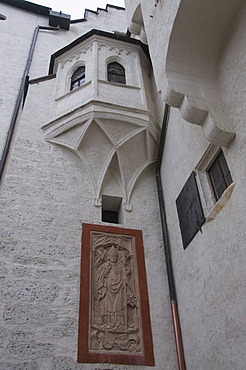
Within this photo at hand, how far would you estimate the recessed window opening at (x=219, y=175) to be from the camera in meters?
4.62

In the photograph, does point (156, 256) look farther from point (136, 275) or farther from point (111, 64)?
point (111, 64)

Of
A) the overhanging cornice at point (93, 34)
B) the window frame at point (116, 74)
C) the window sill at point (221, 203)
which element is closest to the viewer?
the window sill at point (221, 203)

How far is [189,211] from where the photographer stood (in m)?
5.37

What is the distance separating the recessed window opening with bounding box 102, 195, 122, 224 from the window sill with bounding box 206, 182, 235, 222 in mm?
2452

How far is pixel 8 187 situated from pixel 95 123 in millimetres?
2191

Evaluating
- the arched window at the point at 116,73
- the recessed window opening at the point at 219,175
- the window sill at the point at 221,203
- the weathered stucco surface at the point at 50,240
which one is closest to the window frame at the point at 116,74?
the arched window at the point at 116,73

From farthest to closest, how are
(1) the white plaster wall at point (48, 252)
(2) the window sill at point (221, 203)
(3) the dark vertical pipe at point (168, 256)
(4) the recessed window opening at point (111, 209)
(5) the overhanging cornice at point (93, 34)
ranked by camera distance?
(5) the overhanging cornice at point (93, 34) < (4) the recessed window opening at point (111, 209) < (3) the dark vertical pipe at point (168, 256) < (1) the white plaster wall at point (48, 252) < (2) the window sill at point (221, 203)

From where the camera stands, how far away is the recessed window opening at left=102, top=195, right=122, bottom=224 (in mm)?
6770

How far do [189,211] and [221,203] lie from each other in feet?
3.46

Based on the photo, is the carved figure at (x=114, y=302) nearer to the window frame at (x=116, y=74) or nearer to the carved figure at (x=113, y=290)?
the carved figure at (x=113, y=290)

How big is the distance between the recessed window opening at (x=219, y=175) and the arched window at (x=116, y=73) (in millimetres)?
Result: 4065

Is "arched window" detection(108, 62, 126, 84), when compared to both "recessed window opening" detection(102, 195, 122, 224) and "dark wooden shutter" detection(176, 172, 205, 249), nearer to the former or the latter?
"recessed window opening" detection(102, 195, 122, 224)

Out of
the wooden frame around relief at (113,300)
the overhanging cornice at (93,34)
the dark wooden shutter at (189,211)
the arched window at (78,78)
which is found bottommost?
the wooden frame around relief at (113,300)

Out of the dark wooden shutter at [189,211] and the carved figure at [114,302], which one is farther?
the dark wooden shutter at [189,211]
